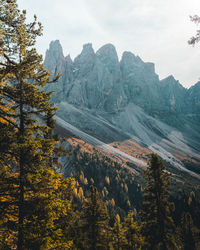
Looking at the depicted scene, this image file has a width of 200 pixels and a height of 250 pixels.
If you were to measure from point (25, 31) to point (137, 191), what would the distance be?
334 ft

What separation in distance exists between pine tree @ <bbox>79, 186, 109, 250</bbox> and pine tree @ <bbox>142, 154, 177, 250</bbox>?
161 inches

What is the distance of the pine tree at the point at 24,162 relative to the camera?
6430 millimetres

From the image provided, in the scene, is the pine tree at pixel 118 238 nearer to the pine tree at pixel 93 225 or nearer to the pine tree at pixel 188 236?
the pine tree at pixel 93 225

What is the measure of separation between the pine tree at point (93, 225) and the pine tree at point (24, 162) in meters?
10.6

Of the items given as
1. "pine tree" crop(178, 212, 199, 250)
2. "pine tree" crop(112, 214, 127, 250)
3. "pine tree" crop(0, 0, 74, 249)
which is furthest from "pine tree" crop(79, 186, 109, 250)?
"pine tree" crop(178, 212, 199, 250)

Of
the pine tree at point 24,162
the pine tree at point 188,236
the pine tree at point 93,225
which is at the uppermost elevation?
the pine tree at point 24,162

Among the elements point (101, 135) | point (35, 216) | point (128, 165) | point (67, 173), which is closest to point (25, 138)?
point (35, 216)

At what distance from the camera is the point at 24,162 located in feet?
23.0

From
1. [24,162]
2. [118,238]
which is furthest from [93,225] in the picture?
[24,162]

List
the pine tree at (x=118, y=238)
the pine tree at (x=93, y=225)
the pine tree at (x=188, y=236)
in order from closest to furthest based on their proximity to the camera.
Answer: the pine tree at (x=93, y=225) → the pine tree at (x=118, y=238) → the pine tree at (x=188, y=236)

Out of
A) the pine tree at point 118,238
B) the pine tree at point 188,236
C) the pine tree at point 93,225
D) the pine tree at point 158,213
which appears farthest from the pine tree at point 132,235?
the pine tree at point 188,236

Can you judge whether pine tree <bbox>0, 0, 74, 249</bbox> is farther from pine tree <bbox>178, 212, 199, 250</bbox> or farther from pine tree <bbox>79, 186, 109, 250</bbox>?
pine tree <bbox>178, 212, 199, 250</bbox>

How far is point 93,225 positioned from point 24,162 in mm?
12561

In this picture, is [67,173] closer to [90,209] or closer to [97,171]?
[97,171]
